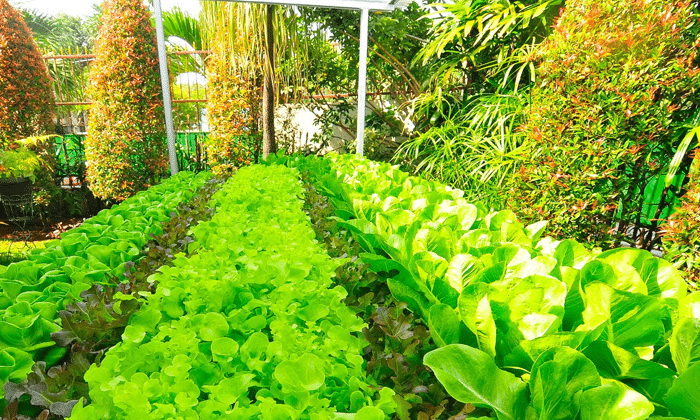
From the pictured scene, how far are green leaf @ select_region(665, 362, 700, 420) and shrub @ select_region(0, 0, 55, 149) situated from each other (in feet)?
23.8

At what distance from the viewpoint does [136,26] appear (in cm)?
530

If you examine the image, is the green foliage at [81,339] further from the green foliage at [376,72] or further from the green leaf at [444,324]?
the green foliage at [376,72]

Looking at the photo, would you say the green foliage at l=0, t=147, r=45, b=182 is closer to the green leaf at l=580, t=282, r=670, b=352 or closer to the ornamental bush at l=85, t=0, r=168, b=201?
the ornamental bush at l=85, t=0, r=168, b=201

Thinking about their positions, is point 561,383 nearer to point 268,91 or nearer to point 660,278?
point 660,278

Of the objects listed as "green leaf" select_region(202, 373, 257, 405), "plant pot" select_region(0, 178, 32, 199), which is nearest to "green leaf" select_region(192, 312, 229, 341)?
"green leaf" select_region(202, 373, 257, 405)

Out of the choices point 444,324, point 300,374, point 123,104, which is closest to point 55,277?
point 300,374

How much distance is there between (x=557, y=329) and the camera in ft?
2.93

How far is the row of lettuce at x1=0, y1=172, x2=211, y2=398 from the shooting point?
0.93 m

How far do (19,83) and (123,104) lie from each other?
1562 millimetres

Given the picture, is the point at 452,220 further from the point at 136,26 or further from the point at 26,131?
the point at 26,131

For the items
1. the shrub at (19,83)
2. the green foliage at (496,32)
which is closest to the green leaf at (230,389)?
the green foliage at (496,32)

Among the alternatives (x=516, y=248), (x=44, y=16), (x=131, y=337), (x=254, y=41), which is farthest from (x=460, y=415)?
(x=44, y=16)

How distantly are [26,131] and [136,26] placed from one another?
2226 mm

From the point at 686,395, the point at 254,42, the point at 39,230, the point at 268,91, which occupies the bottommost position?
the point at 39,230
